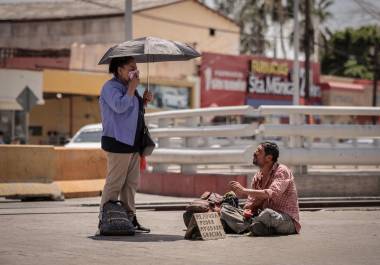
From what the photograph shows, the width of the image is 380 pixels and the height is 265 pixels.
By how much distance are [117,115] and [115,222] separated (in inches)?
40.6

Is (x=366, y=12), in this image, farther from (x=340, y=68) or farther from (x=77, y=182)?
(x=340, y=68)

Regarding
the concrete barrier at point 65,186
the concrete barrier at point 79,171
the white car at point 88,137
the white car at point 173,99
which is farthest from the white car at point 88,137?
the white car at point 173,99

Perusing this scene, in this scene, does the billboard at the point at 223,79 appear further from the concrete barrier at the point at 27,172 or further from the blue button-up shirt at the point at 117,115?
the blue button-up shirt at the point at 117,115

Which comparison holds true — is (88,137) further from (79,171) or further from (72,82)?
(72,82)

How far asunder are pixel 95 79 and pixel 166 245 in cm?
3949

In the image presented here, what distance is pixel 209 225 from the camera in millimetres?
8430

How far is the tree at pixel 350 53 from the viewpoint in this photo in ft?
289

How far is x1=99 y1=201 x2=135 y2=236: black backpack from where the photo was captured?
855cm

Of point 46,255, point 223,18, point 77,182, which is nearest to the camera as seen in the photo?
point 46,255

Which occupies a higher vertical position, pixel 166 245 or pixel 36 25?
pixel 36 25

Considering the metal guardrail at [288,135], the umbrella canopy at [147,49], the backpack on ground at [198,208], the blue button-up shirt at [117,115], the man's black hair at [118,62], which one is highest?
the umbrella canopy at [147,49]

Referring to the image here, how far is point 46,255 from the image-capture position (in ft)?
23.1

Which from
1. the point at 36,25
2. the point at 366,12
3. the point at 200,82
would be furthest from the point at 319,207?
the point at 36,25

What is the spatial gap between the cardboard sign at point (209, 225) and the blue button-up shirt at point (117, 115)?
105 cm
